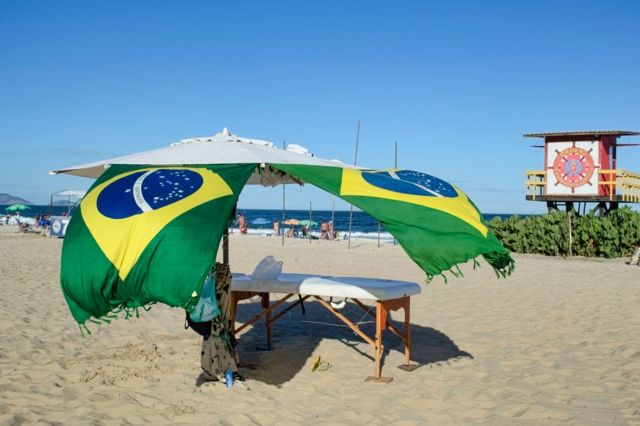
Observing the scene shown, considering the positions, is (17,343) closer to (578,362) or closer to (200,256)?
(200,256)

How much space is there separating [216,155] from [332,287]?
5.52 ft

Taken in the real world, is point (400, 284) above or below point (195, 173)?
below

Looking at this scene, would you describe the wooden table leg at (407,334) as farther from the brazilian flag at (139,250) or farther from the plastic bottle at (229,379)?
the brazilian flag at (139,250)

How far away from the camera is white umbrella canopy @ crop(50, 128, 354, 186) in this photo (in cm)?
514

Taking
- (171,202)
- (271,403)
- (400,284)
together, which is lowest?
(271,403)

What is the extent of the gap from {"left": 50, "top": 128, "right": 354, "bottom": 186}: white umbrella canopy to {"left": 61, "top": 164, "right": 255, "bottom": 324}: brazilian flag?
816 millimetres

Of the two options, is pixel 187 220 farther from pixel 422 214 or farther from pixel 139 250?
pixel 422 214

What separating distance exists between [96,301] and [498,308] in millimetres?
7450

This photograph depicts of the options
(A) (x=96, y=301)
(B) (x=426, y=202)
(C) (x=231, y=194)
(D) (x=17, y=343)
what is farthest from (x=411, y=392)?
(D) (x=17, y=343)

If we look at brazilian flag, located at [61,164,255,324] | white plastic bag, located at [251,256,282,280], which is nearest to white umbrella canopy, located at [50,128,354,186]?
brazilian flag, located at [61,164,255,324]

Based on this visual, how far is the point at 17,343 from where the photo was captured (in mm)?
6824

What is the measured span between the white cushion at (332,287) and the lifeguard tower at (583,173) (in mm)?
19657

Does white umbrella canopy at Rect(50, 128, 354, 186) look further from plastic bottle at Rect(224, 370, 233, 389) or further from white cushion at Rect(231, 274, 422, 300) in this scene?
plastic bottle at Rect(224, 370, 233, 389)

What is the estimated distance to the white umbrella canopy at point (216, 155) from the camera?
5141 millimetres
